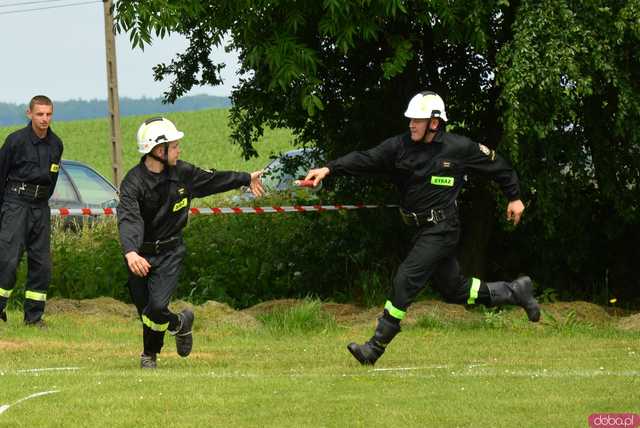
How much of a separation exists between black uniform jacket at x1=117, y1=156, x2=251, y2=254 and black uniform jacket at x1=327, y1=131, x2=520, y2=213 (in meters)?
1.12

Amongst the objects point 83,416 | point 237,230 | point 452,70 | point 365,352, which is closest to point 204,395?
point 83,416

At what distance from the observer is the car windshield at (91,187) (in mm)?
20781

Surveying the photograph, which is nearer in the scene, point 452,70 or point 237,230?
point 452,70

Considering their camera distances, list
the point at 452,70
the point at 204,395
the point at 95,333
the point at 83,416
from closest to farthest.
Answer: the point at 83,416 < the point at 204,395 < the point at 95,333 < the point at 452,70

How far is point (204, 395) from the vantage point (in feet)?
30.2

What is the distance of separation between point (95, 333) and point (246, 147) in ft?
19.7

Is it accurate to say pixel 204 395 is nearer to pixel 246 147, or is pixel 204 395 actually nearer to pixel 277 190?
pixel 246 147

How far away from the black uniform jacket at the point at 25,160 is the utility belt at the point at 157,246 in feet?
10.8

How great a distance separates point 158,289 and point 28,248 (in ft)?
12.2

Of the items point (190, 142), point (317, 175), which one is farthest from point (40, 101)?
point (190, 142)

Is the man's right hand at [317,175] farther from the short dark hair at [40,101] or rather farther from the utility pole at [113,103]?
the utility pole at [113,103]

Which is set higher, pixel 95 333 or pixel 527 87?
pixel 527 87

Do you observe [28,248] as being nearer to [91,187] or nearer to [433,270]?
[433,270]

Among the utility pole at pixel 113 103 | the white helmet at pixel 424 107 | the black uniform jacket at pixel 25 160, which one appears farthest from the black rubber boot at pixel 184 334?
A: the utility pole at pixel 113 103
